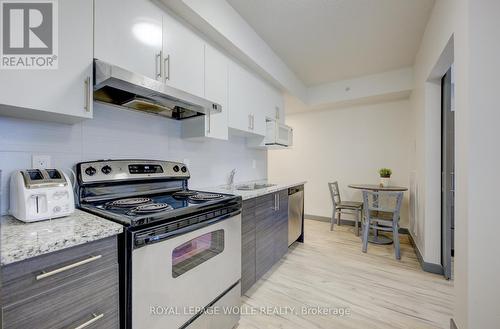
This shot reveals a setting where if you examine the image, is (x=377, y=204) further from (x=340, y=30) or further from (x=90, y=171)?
(x=90, y=171)

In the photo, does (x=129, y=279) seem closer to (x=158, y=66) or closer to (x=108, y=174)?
(x=108, y=174)

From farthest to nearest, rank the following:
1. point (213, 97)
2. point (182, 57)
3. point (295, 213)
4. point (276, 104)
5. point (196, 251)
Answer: point (276, 104) < point (295, 213) < point (213, 97) < point (182, 57) < point (196, 251)

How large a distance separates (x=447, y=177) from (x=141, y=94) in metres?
2.91

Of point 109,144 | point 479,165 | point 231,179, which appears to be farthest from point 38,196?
point 479,165

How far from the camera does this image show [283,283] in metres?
2.16

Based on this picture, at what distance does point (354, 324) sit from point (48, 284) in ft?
6.14

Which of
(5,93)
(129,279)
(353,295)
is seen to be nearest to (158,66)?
(5,93)

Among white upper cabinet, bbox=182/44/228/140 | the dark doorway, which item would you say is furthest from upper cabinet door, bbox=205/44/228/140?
the dark doorway

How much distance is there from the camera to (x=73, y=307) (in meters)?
0.78

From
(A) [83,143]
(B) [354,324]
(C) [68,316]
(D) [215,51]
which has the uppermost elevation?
(D) [215,51]

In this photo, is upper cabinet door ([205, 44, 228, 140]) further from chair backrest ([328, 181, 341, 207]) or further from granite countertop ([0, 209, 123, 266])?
chair backrest ([328, 181, 341, 207])

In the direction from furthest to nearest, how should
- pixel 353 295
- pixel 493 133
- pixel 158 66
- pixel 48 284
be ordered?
1. pixel 353 295
2. pixel 158 66
3. pixel 493 133
4. pixel 48 284

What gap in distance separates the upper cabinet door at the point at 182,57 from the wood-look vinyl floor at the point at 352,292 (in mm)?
1867

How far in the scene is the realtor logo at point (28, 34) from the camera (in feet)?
3.05
